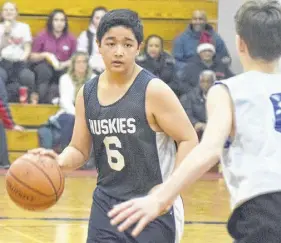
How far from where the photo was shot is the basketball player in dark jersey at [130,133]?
13.9ft

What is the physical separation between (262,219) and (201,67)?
34.2ft

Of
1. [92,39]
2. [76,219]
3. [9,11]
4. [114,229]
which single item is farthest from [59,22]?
[114,229]

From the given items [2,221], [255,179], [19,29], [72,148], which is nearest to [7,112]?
[2,221]

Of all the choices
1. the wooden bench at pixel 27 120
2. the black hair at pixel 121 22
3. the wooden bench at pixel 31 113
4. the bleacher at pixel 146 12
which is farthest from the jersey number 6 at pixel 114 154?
the bleacher at pixel 146 12

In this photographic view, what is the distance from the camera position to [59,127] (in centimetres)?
1250

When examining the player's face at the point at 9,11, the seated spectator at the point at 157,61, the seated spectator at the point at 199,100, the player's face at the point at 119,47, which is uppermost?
the player's face at the point at 119,47

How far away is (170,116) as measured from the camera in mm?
4238

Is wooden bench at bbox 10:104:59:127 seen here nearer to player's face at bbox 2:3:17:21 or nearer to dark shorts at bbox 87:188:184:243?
player's face at bbox 2:3:17:21

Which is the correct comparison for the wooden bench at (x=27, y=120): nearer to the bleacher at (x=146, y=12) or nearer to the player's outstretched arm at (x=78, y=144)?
the bleacher at (x=146, y=12)

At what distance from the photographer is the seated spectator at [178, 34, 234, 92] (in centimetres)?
1332

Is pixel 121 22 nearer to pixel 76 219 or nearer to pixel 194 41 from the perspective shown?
pixel 76 219

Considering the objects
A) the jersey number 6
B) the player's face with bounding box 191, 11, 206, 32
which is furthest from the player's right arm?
the player's face with bounding box 191, 11, 206, 32

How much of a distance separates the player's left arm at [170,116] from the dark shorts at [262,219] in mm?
1152

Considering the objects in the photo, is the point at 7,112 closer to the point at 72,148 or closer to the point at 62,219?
the point at 62,219
